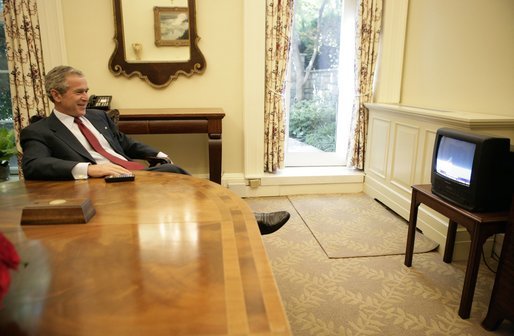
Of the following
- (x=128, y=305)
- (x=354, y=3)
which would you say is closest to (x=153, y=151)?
(x=128, y=305)

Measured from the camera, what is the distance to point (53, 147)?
6.11 ft

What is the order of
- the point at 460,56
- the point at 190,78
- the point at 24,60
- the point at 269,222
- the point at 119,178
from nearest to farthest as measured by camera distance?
the point at 119,178, the point at 269,222, the point at 460,56, the point at 24,60, the point at 190,78

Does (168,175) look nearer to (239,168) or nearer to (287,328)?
(287,328)

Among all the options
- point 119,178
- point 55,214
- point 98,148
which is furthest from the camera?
point 98,148

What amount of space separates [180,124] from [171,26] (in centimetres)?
99

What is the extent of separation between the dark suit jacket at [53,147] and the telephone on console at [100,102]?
107 cm

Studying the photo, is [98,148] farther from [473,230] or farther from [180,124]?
[473,230]

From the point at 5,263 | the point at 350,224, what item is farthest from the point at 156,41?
the point at 5,263

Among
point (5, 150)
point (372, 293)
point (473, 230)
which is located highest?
point (5, 150)

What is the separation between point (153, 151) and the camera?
233 cm

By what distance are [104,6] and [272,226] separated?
2.79 m

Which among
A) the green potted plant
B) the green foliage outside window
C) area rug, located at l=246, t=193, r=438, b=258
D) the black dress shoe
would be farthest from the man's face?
the green foliage outside window

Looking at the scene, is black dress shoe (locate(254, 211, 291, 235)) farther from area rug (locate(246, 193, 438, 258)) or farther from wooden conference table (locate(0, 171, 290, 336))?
area rug (locate(246, 193, 438, 258))

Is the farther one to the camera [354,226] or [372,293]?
[354,226]
